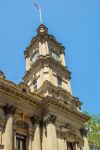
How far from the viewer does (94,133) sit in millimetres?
42844

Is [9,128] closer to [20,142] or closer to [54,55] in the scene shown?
[20,142]

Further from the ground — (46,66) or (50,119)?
(46,66)

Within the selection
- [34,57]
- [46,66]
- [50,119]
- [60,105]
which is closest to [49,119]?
[50,119]

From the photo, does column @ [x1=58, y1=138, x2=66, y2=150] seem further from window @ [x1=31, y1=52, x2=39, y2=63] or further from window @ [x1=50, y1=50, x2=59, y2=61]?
window @ [x1=31, y1=52, x2=39, y2=63]

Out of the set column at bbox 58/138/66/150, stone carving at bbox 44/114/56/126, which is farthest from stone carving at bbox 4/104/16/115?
column at bbox 58/138/66/150

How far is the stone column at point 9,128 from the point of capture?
91.9ft

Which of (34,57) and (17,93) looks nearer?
(17,93)

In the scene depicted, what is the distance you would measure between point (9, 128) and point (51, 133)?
16.0ft

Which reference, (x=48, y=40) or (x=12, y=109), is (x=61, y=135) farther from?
(x=48, y=40)

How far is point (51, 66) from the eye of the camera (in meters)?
41.9

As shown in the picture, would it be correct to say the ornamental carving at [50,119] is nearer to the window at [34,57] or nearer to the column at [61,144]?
the column at [61,144]

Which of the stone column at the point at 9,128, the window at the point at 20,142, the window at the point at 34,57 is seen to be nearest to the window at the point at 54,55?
the window at the point at 34,57

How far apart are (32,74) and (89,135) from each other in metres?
11.9

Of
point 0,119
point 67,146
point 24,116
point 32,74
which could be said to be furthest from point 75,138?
point 32,74
